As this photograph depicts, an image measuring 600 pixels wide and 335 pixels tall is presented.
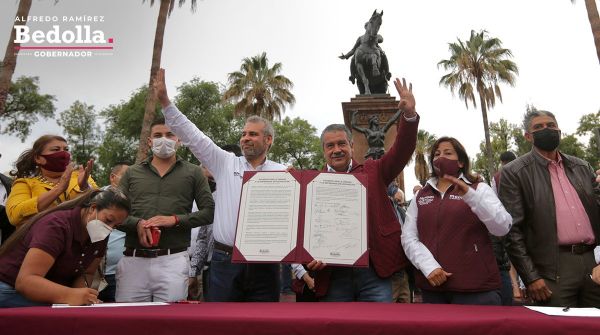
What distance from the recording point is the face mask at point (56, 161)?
346 cm

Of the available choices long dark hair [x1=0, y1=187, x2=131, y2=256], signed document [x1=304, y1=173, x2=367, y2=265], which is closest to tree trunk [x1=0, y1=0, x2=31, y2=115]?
long dark hair [x1=0, y1=187, x2=131, y2=256]

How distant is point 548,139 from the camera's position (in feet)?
11.5

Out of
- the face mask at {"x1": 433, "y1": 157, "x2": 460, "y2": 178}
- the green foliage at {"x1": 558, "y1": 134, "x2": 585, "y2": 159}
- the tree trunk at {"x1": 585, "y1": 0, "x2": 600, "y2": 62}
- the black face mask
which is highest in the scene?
the green foliage at {"x1": 558, "y1": 134, "x2": 585, "y2": 159}

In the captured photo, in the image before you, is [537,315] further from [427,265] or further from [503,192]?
[503,192]

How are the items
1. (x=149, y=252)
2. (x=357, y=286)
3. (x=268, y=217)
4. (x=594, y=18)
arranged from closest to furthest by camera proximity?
(x=268, y=217)
(x=357, y=286)
(x=149, y=252)
(x=594, y=18)

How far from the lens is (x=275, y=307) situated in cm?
195

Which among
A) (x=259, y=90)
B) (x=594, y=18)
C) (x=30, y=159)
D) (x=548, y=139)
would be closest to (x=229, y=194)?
(x=30, y=159)

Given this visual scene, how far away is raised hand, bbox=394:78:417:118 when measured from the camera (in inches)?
121

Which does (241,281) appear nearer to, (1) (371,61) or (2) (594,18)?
(1) (371,61)

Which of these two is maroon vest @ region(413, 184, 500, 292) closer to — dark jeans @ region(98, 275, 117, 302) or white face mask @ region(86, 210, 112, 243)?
white face mask @ region(86, 210, 112, 243)

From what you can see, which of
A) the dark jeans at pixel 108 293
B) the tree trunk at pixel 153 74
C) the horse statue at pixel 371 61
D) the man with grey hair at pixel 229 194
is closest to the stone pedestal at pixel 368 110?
the horse statue at pixel 371 61

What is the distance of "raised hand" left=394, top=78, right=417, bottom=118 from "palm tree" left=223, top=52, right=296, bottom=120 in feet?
74.4

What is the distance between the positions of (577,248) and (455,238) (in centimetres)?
110

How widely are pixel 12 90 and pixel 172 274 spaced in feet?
109
